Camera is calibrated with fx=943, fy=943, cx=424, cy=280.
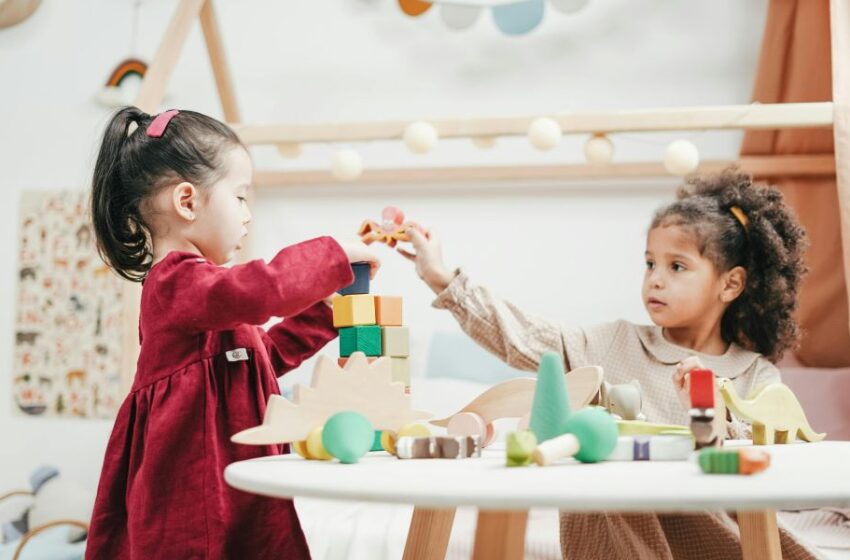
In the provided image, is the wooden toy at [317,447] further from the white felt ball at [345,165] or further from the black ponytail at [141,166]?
the white felt ball at [345,165]

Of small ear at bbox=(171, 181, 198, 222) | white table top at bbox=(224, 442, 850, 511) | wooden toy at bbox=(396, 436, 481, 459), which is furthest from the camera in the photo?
small ear at bbox=(171, 181, 198, 222)

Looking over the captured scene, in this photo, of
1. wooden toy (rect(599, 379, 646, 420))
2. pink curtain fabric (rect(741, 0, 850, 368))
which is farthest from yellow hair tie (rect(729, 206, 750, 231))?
wooden toy (rect(599, 379, 646, 420))

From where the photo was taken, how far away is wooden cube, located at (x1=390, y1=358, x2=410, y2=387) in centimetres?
98

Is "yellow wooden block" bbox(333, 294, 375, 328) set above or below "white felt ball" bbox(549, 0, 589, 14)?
below

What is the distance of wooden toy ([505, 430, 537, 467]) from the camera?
68 centimetres

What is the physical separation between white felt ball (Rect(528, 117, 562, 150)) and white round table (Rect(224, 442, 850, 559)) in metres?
0.90

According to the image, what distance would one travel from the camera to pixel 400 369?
985 millimetres

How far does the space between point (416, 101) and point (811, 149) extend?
0.87 metres

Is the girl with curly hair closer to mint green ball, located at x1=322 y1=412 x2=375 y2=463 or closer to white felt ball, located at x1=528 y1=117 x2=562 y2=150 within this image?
white felt ball, located at x1=528 y1=117 x2=562 y2=150

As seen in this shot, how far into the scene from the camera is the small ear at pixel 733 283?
1.49 m

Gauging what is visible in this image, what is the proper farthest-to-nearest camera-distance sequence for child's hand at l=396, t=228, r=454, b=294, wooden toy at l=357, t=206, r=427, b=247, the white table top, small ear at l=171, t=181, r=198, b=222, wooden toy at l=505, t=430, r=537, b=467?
child's hand at l=396, t=228, r=454, b=294, wooden toy at l=357, t=206, r=427, b=247, small ear at l=171, t=181, r=198, b=222, wooden toy at l=505, t=430, r=537, b=467, the white table top

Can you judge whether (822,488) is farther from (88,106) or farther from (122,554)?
(88,106)

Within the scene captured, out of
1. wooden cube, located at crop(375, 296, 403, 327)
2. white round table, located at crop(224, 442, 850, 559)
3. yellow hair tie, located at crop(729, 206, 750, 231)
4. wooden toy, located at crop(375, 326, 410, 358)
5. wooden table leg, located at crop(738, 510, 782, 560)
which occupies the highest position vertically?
yellow hair tie, located at crop(729, 206, 750, 231)

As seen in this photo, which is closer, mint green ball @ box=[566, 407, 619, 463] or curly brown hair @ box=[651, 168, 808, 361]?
mint green ball @ box=[566, 407, 619, 463]
